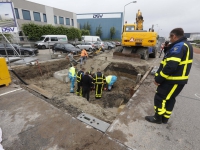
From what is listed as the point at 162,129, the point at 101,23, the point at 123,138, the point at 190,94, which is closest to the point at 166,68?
the point at 162,129

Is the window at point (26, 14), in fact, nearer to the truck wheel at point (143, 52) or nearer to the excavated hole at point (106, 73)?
the excavated hole at point (106, 73)

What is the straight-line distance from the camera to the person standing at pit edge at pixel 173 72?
196 cm

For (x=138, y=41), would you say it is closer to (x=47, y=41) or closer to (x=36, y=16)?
(x=47, y=41)

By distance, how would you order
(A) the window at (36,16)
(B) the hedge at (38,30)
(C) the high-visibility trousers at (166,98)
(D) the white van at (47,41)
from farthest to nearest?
1. (A) the window at (36,16)
2. (B) the hedge at (38,30)
3. (D) the white van at (47,41)
4. (C) the high-visibility trousers at (166,98)

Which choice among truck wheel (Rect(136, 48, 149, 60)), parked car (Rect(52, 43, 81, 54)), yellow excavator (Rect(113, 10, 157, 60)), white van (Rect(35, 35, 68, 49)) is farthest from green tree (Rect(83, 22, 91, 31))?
truck wheel (Rect(136, 48, 149, 60))

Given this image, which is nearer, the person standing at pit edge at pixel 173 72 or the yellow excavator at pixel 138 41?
the person standing at pit edge at pixel 173 72

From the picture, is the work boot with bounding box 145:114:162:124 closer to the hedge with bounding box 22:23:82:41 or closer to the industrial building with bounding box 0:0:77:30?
the industrial building with bounding box 0:0:77:30

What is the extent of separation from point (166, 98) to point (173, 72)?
537 millimetres

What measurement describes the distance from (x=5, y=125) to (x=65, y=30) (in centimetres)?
2846

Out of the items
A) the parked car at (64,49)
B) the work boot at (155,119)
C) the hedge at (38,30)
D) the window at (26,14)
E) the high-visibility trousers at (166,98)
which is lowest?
the work boot at (155,119)

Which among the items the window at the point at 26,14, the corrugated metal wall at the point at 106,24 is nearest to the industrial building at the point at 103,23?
the corrugated metal wall at the point at 106,24

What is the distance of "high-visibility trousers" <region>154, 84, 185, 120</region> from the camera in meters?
2.17

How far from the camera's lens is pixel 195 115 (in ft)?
9.14

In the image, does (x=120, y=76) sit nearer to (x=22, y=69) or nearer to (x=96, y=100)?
(x=96, y=100)
